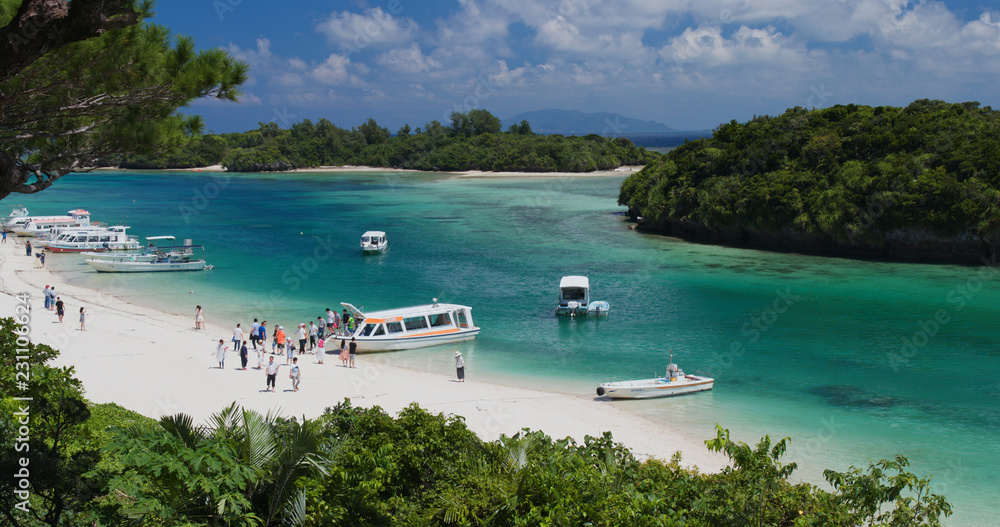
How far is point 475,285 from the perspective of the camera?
41125mm

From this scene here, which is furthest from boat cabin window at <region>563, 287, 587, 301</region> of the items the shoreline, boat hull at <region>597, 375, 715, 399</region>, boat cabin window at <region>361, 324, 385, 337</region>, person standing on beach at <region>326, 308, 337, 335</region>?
the shoreline

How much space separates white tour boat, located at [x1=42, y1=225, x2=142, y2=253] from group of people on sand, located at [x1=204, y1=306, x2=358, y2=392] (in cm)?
2592

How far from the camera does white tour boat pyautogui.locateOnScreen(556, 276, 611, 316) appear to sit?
33.8 metres

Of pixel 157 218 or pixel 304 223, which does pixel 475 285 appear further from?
pixel 157 218

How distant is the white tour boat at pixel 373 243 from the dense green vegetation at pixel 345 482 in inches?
1692

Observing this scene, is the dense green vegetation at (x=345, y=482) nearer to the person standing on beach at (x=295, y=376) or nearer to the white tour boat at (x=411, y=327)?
the person standing on beach at (x=295, y=376)

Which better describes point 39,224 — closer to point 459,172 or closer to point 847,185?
point 847,185

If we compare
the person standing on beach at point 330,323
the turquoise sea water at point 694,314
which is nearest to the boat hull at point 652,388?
the turquoise sea water at point 694,314

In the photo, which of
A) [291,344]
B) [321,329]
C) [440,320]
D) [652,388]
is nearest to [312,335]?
[321,329]

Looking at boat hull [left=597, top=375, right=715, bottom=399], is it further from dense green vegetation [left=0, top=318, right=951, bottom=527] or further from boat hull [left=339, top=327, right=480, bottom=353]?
dense green vegetation [left=0, top=318, right=951, bottom=527]

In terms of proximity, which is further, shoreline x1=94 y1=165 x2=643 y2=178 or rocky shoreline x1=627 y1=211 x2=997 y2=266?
shoreline x1=94 y1=165 x2=643 y2=178

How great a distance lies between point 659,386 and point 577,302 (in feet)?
38.2

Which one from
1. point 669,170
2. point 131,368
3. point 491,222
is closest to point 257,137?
point 491,222

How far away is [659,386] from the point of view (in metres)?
22.6
